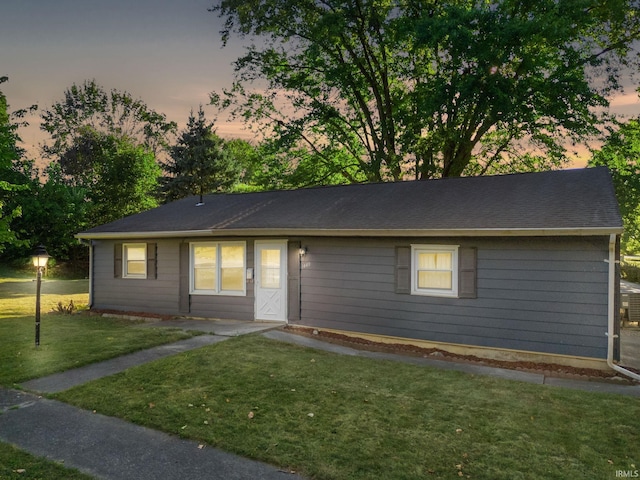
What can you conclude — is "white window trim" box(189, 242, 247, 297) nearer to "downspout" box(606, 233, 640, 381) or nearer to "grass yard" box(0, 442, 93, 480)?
"grass yard" box(0, 442, 93, 480)

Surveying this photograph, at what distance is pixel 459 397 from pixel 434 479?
2.22m

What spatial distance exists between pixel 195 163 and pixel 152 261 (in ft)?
57.5

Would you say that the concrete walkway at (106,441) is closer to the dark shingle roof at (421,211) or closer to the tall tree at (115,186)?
the dark shingle roof at (421,211)

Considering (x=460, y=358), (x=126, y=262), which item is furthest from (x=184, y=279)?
(x=460, y=358)

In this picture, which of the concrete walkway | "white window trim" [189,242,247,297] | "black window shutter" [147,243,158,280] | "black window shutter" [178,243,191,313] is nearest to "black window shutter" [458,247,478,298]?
the concrete walkway

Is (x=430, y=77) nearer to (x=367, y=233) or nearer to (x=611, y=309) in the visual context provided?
(x=367, y=233)

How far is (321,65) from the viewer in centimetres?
2103

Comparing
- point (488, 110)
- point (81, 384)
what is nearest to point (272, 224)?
point (81, 384)

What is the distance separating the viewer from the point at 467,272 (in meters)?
8.35

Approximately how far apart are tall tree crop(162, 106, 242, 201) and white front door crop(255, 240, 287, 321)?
1900cm

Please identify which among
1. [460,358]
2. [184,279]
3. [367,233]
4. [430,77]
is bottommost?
[460,358]

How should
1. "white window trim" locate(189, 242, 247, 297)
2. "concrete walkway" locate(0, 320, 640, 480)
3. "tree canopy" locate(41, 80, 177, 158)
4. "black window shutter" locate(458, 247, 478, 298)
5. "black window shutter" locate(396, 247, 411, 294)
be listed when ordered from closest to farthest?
"concrete walkway" locate(0, 320, 640, 480) → "black window shutter" locate(458, 247, 478, 298) → "black window shutter" locate(396, 247, 411, 294) → "white window trim" locate(189, 242, 247, 297) → "tree canopy" locate(41, 80, 177, 158)

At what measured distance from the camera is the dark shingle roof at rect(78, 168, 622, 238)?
7820 mm

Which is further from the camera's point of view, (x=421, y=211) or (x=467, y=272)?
(x=421, y=211)
